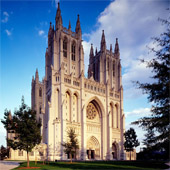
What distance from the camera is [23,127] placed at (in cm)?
2794

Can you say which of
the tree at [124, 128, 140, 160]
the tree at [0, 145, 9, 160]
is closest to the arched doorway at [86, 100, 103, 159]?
the tree at [124, 128, 140, 160]

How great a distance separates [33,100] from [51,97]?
91.2 ft

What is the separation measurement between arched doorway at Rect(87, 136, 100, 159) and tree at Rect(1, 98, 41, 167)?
3607cm

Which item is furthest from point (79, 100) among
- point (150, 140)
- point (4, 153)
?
point (150, 140)

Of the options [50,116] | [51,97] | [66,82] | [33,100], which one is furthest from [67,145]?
[33,100]

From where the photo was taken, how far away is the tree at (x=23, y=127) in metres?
27.5

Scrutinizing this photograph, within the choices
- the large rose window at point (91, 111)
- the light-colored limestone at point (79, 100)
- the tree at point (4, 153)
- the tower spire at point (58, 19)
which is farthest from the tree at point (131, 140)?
the tower spire at point (58, 19)

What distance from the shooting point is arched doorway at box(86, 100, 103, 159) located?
62.6 m

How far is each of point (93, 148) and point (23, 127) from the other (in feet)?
128

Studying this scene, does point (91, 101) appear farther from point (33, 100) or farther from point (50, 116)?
point (33, 100)

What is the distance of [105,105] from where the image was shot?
67.8 metres

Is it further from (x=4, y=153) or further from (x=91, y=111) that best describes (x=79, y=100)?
(x=4, y=153)

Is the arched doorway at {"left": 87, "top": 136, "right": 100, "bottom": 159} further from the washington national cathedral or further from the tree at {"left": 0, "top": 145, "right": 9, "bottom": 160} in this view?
the tree at {"left": 0, "top": 145, "right": 9, "bottom": 160}

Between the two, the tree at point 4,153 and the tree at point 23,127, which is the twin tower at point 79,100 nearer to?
the tree at point 4,153
